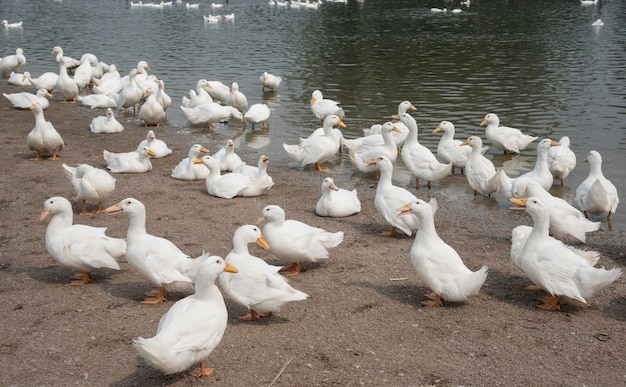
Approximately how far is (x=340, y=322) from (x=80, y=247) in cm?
308

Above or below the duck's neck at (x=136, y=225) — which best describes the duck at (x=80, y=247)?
below

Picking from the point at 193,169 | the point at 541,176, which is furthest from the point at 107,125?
the point at 541,176

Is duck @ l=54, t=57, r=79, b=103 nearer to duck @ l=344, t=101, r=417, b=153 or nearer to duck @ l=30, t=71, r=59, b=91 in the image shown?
duck @ l=30, t=71, r=59, b=91

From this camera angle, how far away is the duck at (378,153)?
12.7m

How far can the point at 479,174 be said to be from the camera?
11.6 meters

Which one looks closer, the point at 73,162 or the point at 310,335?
the point at 310,335

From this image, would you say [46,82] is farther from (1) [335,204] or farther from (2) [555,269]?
(2) [555,269]

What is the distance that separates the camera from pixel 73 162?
13703 millimetres

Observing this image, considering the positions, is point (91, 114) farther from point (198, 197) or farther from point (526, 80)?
point (526, 80)

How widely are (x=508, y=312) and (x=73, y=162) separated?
30.9 ft

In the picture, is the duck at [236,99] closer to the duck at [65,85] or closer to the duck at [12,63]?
the duck at [65,85]

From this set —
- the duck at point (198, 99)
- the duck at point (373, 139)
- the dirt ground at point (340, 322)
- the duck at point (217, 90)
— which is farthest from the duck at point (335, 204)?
the duck at point (217, 90)

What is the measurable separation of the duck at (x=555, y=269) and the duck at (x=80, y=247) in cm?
454

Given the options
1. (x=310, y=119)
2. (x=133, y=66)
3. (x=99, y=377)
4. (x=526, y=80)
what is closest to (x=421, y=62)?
(x=526, y=80)
